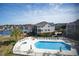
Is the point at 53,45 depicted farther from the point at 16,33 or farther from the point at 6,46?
the point at 6,46

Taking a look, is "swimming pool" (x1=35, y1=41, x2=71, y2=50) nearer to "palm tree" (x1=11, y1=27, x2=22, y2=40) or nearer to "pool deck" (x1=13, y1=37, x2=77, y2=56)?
"pool deck" (x1=13, y1=37, x2=77, y2=56)

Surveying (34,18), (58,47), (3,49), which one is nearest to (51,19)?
(34,18)

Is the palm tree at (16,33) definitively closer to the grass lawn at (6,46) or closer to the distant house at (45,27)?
the grass lawn at (6,46)

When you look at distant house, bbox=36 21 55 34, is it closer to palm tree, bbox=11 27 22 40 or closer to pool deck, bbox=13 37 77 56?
pool deck, bbox=13 37 77 56

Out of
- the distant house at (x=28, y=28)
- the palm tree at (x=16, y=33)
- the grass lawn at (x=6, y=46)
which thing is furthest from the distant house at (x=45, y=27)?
the grass lawn at (x=6, y=46)

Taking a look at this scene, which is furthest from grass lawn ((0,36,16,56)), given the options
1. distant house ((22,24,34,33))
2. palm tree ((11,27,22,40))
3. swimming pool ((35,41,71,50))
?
swimming pool ((35,41,71,50))

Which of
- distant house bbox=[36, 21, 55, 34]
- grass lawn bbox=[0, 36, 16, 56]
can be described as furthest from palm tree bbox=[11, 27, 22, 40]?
distant house bbox=[36, 21, 55, 34]

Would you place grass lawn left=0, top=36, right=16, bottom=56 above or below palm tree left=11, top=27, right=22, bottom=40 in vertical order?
below

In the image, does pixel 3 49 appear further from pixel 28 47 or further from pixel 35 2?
pixel 35 2
